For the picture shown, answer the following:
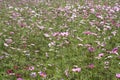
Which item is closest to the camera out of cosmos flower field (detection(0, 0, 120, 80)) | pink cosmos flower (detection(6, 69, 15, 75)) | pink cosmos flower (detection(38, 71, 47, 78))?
pink cosmos flower (detection(38, 71, 47, 78))

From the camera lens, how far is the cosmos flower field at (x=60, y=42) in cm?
851

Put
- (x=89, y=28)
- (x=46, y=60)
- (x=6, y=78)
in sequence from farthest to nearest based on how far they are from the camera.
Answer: (x=89, y=28) < (x=46, y=60) < (x=6, y=78)

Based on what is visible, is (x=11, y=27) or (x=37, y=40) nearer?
(x=37, y=40)

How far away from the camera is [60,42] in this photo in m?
10.9

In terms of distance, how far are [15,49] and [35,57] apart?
99cm

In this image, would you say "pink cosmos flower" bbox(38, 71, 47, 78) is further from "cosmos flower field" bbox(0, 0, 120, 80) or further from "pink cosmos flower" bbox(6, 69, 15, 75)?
"pink cosmos flower" bbox(6, 69, 15, 75)

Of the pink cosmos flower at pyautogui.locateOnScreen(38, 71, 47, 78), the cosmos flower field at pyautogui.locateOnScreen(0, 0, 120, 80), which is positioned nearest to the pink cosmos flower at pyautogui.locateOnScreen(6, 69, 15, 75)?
the cosmos flower field at pyautogui.locateOnScreen(0, 0, 120, 80)

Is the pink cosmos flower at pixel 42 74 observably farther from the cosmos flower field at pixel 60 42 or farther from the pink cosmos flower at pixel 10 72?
the pink cosmos flower at pixel 10 72

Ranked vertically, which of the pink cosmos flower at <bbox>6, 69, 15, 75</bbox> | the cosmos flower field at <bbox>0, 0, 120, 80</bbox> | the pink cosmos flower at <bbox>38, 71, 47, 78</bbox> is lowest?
the cosmos flower field at <bbox>0, 0, 120, 80</bbox>

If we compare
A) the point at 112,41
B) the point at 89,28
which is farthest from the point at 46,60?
the point at 89,28

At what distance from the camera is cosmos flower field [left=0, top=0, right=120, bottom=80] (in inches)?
335

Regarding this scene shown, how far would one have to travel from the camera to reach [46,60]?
947cm

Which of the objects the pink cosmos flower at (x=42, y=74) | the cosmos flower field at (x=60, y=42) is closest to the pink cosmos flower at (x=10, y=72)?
the cosmos flower field at (x=60, y=42)

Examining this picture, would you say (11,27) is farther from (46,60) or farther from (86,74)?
(86,74)
